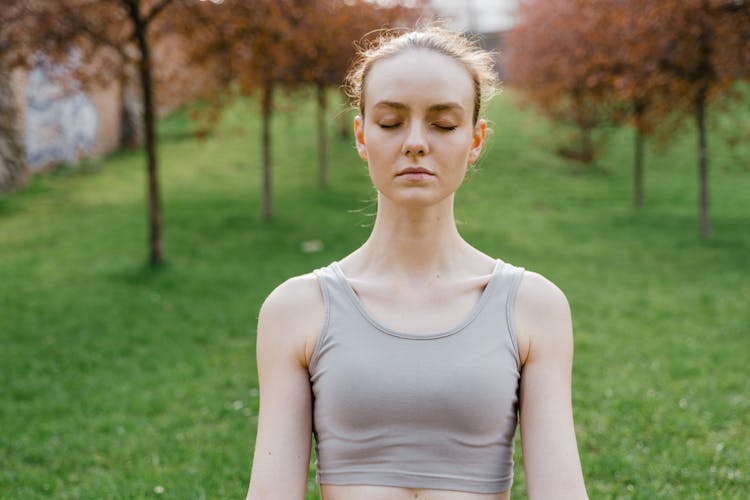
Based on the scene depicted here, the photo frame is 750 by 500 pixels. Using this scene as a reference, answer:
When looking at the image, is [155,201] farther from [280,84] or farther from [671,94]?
[671,94]

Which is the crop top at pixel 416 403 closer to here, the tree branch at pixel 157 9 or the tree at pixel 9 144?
the tree branch at pixel 157 9

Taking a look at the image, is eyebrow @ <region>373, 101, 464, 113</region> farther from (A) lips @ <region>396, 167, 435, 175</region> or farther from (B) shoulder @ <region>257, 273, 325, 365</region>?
(B) shoulder @ <region>257, 273, 325, 365</region>

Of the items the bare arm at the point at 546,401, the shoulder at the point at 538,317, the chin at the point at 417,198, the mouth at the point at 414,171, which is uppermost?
the mouth at the point at 414,171

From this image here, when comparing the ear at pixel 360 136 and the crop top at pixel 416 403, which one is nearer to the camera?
the crop top at pixel 416 403

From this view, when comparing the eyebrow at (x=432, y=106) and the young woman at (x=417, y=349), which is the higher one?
the eyebrow at (x=432, y=106)

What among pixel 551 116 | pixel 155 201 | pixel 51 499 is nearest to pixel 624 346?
pixel 51 499

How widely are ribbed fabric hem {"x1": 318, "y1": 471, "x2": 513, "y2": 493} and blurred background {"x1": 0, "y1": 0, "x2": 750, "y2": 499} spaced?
1293mm

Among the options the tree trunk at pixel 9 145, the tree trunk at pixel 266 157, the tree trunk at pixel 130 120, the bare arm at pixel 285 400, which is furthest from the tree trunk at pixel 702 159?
the tree trunk at pixel 130 120

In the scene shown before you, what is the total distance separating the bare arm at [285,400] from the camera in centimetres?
182

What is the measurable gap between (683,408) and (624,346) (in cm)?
168

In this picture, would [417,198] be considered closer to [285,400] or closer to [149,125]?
[285,400]

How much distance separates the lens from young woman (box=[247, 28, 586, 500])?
1755mm

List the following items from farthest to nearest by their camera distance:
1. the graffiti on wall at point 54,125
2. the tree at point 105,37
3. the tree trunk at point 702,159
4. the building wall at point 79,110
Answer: the graffiti on wall at point 54,125 → the tree trunk at point 702,159 → the building wall at point 79,110 → the tree at point 105,37

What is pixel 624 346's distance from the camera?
24.4ft
